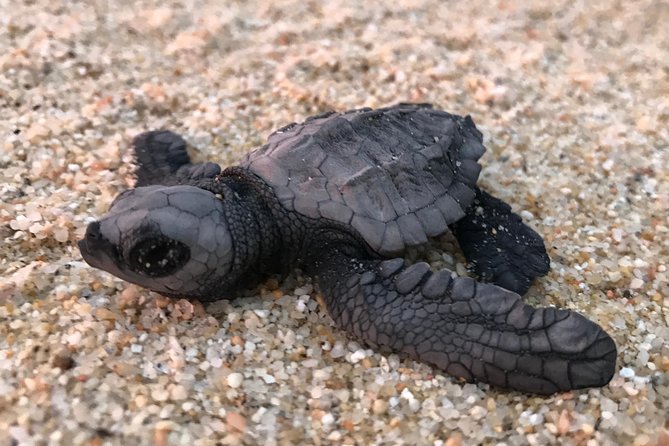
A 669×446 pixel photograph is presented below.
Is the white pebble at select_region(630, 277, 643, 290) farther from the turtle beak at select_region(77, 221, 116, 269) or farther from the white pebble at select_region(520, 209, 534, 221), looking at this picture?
the turtle beak at select_region(77, 221, 116, 269)

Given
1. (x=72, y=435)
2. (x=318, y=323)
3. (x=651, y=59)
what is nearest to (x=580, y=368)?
(x=318, y=323)

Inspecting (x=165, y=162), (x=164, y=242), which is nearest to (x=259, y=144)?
(x=165, y=162)

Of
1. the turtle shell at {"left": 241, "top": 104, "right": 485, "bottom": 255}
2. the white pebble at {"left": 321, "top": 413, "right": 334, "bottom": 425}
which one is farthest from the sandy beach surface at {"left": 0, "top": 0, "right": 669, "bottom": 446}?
the turtle shell at {"left": 241, "top": 104, "right": 485, "bottom": 255}

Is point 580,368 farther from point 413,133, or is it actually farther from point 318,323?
point 413,133

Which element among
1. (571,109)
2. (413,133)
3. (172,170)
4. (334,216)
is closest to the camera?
(334,216)

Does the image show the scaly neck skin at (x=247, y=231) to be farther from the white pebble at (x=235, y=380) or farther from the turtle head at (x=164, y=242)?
the white pebble at (x=235, y=380)

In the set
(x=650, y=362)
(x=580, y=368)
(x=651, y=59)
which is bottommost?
(x=650, y=362)

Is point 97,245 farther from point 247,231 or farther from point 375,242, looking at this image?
point 375,242

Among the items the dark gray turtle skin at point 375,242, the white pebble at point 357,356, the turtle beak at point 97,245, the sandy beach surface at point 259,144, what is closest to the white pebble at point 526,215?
the sandy beach surface at point 259,144
